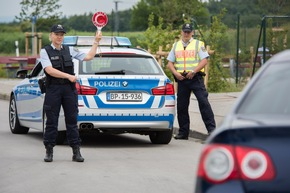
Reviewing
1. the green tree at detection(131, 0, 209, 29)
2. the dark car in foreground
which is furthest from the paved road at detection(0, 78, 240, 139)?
the dark car in foreground

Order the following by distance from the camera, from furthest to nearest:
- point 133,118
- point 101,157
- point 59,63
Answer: point 133,118, point 101,157, point 59,63

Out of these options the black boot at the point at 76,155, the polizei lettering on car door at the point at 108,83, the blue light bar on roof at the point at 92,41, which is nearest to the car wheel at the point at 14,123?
the blue light bar on roof at the point at 92,41

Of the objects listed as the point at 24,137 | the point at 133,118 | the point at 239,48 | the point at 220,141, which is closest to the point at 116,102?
the point at 133,118

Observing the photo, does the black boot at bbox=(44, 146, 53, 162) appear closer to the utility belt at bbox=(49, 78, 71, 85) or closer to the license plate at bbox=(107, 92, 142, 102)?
the utility belt at bbox=(49, 78, 71, 85)

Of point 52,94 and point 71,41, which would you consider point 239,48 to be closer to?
point 71,41

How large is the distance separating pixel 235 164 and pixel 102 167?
23.8ft

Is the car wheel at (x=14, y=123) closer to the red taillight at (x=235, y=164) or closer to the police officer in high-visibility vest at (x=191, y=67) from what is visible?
the police officer in high-visibility vest at (x=191, y=67)

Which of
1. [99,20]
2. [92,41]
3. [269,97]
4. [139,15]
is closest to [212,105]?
[92,41]

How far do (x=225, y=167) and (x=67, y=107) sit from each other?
25.5 ft

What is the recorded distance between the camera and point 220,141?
16.2 ft

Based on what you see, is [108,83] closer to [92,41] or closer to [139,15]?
[92,41]

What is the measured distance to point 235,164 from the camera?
16.0 feet

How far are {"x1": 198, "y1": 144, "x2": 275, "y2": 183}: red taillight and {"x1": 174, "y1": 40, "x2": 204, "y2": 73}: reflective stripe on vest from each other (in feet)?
35.2

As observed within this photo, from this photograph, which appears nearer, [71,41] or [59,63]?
[59,63]
